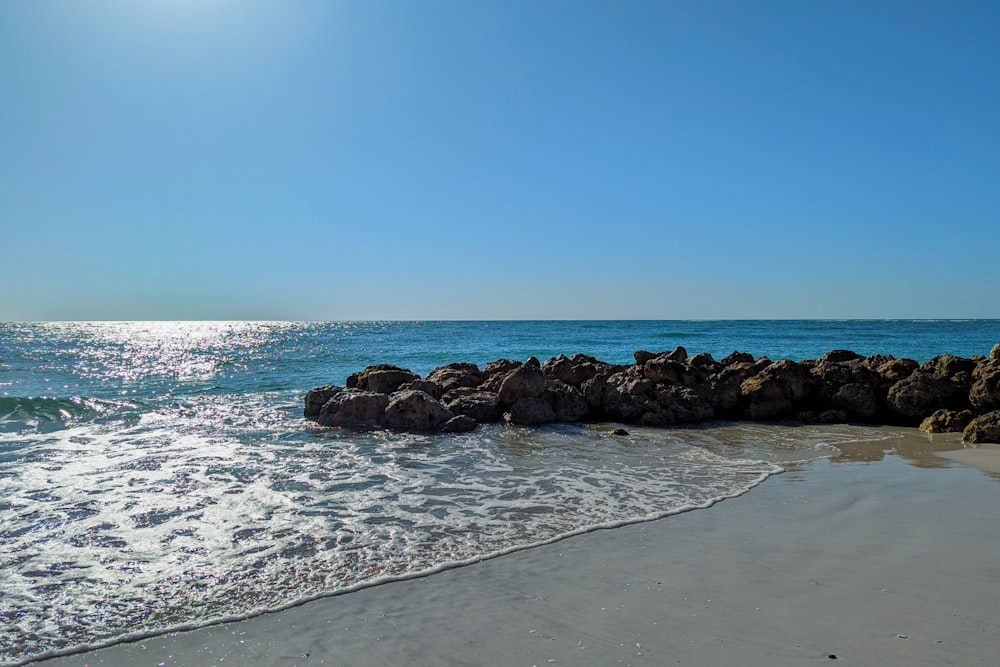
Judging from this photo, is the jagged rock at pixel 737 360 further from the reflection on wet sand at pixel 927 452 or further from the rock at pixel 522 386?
the rock at pixel 522 386

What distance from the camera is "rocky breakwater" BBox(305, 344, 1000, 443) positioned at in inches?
384

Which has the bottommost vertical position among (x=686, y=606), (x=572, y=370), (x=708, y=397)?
(x=686, y=606)

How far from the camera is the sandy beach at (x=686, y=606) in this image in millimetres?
2943

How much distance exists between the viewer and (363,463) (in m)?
7.43

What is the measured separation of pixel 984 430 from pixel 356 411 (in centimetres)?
936

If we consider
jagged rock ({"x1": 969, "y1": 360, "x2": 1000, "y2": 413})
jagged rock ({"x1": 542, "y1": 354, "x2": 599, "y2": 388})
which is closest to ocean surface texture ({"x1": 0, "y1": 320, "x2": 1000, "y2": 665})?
jagged rock ({"x1": 969, "y1": 360, "x2": 1000, "y2": 413})

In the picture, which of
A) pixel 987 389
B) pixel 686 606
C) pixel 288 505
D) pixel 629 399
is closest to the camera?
pixel 686 606

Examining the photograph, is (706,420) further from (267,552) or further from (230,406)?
(230,406)

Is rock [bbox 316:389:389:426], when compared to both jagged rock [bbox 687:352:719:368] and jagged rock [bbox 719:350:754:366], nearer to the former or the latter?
jagged rock [bbox 687:352:719:368]

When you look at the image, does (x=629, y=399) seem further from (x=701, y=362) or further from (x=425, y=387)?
(x=425, y=387)

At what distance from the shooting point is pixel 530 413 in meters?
10.3

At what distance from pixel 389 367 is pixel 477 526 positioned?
27.0 ft

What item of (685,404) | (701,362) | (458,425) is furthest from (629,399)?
(458,425)

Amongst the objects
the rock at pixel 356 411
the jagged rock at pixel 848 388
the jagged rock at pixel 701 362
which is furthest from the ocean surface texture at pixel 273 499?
the jagged rock at pixel 701 362
